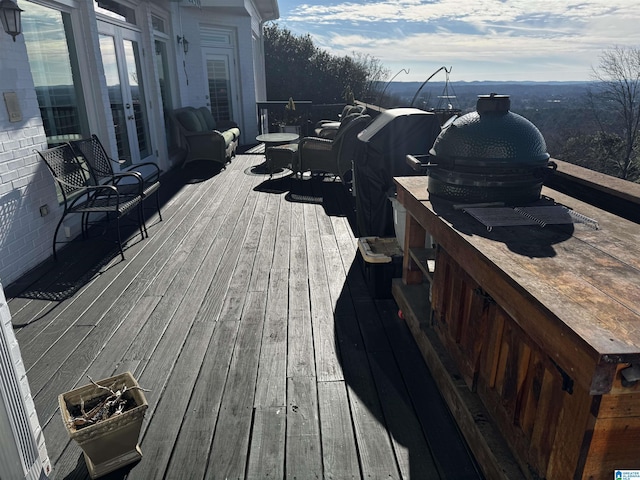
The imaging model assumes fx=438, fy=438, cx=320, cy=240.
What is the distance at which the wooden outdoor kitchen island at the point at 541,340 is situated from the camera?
3.20 feet

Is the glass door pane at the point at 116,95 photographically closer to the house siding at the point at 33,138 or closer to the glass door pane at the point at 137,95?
the glass door pane at the point at 137,95

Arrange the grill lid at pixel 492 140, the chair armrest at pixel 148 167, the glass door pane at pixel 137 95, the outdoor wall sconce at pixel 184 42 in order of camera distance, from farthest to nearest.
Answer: the outdoor wall sconce at pixel 184 42, the glass door pane at pixel 137 95, the chair armrest at pixel 148 167, the grill lid at pixel 492 140

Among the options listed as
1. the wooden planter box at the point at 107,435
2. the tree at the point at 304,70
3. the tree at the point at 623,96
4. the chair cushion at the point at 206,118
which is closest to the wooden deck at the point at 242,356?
the wooden planter box at the point at 107,435

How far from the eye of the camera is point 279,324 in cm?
256

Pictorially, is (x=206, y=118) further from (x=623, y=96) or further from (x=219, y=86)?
(x=623, y=96)

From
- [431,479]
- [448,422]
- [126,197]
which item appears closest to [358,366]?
[448,422]

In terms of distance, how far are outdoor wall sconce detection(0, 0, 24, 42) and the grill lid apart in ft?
10.2

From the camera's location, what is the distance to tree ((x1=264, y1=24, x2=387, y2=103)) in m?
16.8

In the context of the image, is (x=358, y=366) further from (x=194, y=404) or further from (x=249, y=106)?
(x=249, y=106)

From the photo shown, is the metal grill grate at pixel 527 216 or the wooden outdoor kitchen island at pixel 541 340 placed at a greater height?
the metal grill grate at pixel 527 216

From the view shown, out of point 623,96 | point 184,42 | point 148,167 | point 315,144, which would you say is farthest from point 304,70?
point 623,96

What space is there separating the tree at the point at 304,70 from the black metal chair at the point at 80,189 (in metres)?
13.7

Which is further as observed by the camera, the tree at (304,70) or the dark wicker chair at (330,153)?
the tree at (304,70)

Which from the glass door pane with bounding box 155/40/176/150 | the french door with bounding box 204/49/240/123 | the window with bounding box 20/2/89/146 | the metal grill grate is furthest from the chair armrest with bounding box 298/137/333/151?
the french door with bounding box 204/49/240/123
